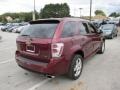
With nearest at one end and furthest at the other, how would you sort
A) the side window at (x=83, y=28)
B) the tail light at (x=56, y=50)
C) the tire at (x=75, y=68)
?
the tail light at (x=56, y=50)
the tire at (x=75, y=68)
the side window at (x=83, y=28)

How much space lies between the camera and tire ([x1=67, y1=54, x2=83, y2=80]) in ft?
16.9

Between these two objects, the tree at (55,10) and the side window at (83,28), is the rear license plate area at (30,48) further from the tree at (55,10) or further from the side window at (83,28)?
the tree at (55,10)

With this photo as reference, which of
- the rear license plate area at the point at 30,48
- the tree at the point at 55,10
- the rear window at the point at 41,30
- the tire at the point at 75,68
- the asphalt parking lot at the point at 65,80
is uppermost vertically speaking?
the tree at the point at 55,10

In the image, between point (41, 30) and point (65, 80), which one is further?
Result: point (65, 80)

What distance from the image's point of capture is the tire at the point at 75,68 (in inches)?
203

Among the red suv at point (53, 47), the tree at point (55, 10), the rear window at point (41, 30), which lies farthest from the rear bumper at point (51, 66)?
the tree at point (55, 10)

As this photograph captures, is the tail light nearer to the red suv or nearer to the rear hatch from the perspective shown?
the red suv

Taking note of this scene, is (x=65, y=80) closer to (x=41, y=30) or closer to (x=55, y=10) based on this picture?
(x=41, y=30)

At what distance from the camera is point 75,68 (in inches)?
211

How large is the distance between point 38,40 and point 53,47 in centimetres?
46

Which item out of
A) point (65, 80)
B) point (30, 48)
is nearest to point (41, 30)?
point (30, 48)

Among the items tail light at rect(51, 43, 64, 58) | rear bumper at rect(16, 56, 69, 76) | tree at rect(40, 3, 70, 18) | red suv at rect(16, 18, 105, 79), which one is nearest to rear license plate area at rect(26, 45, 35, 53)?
red suv at rect(16, 18, 105, 79)

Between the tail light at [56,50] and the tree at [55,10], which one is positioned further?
the tree at [55,10]

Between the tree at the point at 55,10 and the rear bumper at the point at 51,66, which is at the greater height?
the tree at the point at 55,10
